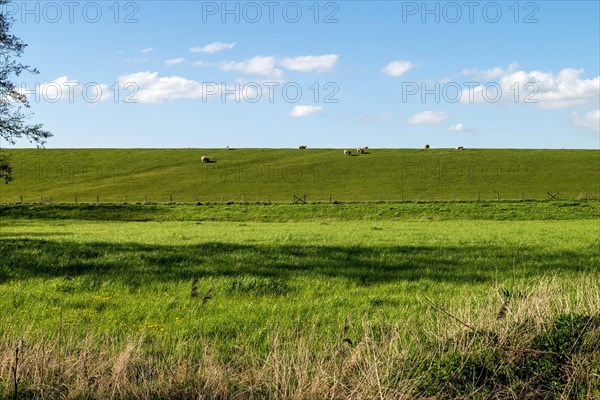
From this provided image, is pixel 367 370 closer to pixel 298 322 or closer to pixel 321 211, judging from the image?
pixel 298 322

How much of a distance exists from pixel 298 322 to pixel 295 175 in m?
84.7

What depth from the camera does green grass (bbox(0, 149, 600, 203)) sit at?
77062 mm

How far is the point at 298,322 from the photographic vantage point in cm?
866

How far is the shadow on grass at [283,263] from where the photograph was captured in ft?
45.0

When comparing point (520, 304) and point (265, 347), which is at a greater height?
point (520, 304)

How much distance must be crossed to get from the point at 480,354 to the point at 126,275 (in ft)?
→ 30.6

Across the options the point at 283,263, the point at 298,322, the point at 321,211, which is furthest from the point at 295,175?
the point at 298,322

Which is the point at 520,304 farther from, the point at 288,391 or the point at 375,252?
the point at 375,252

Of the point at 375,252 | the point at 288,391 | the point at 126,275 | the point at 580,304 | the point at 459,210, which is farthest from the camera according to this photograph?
the point at 459,210

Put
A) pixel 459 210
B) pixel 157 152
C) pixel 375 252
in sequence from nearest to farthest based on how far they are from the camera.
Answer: pixel 375 252, pixel 459 210, pixel 157 152

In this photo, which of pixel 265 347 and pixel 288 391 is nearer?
pixel 288 391

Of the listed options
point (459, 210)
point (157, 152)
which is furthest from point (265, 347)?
point (157, 152)

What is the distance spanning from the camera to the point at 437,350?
6.59 m

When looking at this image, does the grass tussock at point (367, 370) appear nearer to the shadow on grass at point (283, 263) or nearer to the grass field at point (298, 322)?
the grass field at point (298, 322)
